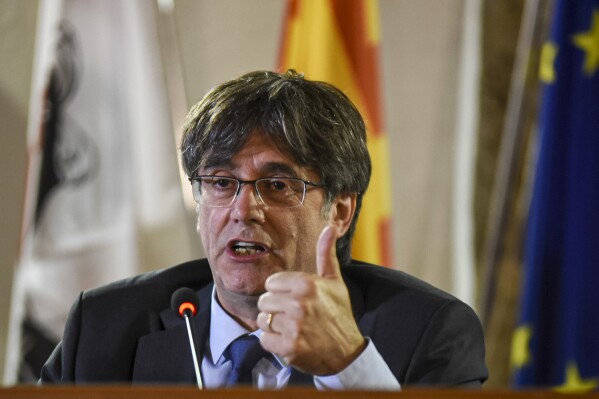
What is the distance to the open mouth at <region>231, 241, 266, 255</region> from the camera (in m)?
1.89

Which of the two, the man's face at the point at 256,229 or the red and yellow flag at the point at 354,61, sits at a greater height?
the red and yellow flag at the point at 354,61

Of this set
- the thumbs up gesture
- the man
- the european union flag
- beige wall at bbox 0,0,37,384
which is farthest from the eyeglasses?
the european union flag

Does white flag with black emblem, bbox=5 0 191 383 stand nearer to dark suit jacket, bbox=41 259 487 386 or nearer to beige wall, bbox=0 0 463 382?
beige wall, bbox=0 0 463 382

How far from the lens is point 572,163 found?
3.20m

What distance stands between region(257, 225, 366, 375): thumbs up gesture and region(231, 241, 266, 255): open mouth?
0.31m

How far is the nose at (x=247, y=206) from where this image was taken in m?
1.89

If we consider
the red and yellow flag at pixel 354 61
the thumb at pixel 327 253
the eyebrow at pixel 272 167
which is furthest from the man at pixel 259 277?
the red and yellow flag at pixel 354 61

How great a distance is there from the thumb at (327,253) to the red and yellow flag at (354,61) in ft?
5.61

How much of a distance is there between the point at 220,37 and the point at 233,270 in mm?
1950

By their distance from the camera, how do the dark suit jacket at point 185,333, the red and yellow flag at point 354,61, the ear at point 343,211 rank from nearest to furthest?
the dark suit jacket at point 185,333, the ear at point 343,211, the red and yellow flag at point 354,61

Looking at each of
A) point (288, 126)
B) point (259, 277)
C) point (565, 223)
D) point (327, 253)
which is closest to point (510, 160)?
point (565, 223)

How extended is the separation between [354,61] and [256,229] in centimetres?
166

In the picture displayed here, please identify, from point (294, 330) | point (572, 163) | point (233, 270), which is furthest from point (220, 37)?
point (294, 330)

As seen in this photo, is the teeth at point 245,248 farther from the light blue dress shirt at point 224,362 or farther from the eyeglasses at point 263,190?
the light blue dress shirt at point 224,362
